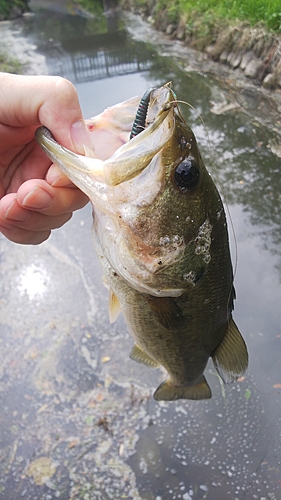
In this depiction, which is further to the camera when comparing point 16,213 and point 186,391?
point 186,391

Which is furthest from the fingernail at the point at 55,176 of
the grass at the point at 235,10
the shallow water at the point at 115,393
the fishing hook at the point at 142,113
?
the grass at the point at 235,10

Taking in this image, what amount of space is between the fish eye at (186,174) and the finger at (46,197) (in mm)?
465

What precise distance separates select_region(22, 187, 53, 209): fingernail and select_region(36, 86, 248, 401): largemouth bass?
0.54 ft

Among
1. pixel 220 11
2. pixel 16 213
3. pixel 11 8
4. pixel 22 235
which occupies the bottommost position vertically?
pixel 11 8

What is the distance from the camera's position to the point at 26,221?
1629 millimetres

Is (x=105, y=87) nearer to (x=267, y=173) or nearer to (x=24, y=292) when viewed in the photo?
(x=267, y=173)

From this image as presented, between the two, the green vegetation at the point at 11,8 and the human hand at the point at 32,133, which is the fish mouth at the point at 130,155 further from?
the green vegetation at the point at 11,8

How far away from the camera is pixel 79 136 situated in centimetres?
142

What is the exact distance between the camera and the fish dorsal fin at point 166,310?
4.82 ft

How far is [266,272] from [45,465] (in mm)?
2437

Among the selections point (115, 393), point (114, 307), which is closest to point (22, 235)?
point (114, 307)

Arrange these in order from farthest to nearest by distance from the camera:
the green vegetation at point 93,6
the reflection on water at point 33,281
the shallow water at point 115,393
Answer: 1. the green vegetation at point 93,6
2. the reflection on water at point 33,281
3. the shallow water at point 115,393

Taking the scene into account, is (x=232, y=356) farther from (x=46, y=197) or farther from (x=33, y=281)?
(x=33, y=281)

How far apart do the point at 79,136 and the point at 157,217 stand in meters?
0.45
